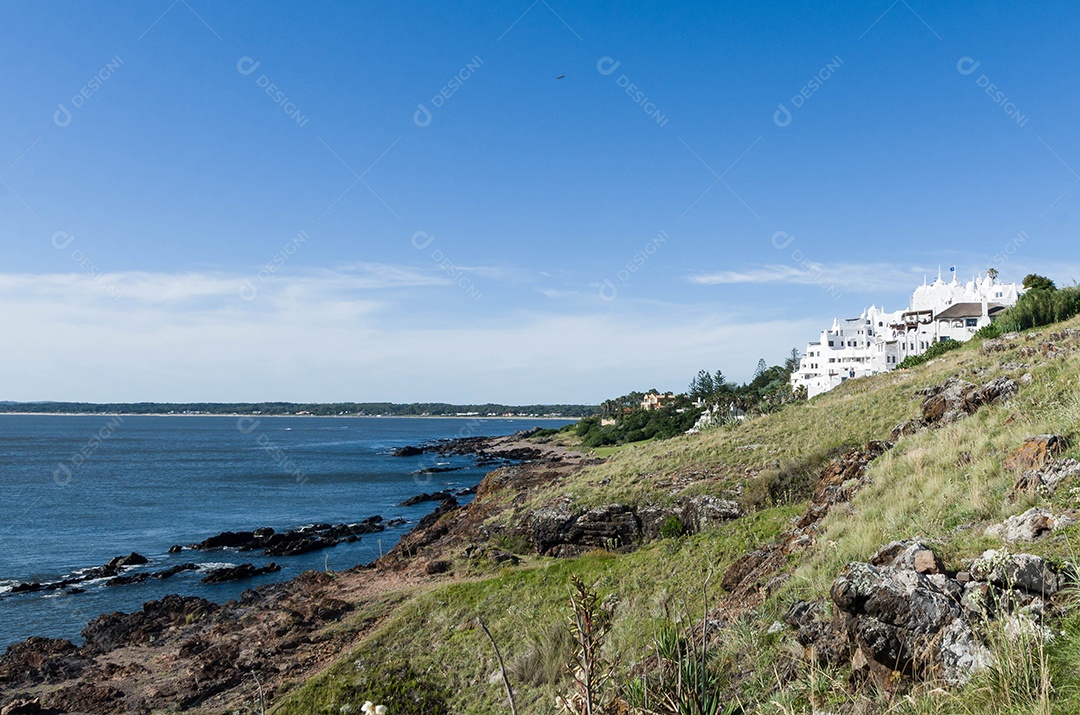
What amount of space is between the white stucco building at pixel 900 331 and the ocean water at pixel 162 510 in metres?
45.9

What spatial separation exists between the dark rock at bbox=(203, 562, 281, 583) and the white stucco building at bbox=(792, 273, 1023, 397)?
53921 mm

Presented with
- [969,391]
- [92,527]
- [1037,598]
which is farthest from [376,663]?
[92,527]

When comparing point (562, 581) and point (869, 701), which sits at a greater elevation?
point (869, 701)

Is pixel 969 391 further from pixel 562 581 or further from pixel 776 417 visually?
pixel 776 417

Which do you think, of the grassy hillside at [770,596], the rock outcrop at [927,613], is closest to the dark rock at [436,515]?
the grassy hillside at [770,596]

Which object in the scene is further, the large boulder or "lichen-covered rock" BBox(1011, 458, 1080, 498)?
"lichen-covered rock" BBox(1011, 458, 1080, 498)

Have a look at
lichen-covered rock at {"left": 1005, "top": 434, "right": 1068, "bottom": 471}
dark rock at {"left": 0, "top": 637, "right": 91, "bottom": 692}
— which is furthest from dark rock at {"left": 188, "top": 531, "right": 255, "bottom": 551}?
lichen-covered rock at {"left": 1005, "top": 434, "right": 1068, "bottom": 471}

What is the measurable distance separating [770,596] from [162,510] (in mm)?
51709

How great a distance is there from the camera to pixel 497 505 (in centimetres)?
A: 3177

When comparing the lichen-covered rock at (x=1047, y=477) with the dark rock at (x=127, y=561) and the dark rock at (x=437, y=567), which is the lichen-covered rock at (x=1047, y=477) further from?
the dark rock at (x=127, y=561)

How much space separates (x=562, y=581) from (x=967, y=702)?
1206cm

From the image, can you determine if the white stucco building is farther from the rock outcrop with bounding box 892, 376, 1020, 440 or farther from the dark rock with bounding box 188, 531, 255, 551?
the dark rock with bounding box 188, 531, 255, 551

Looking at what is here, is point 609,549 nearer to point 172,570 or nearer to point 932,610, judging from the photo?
point 932,610

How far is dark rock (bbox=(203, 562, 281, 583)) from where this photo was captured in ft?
97.5
